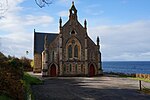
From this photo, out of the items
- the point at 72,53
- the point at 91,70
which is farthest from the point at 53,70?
the point at 91,70

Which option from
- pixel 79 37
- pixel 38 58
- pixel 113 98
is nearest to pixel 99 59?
pixel 79 37

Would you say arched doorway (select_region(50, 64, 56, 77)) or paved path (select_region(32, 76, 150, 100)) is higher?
arched doorway (select_region(50, 64, 56, 77))

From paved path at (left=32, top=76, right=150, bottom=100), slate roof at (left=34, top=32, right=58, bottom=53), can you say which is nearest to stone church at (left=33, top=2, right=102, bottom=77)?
slate roof at (left=34, top=32, right=58, bottom=53)

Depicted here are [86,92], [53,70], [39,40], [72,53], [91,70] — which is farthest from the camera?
[39,40]

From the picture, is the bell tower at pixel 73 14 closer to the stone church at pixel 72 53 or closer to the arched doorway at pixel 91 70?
the stone church at pixel 72 53

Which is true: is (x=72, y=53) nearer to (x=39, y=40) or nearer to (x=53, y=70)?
(x=53, y=70)

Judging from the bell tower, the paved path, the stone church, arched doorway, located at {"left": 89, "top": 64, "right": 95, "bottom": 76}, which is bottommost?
the paved path

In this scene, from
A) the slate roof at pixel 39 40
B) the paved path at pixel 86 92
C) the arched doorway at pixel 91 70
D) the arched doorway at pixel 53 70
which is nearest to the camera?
the paved path at pixel 86 92

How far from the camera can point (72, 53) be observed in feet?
193

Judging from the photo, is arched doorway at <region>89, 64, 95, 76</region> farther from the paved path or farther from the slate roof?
the paved path

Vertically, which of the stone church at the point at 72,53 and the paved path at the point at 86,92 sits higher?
the stone church at the point at 72,53

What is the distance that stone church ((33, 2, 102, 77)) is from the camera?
188 feet

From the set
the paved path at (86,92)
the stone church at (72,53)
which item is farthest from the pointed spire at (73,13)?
the paved path at (86,92)

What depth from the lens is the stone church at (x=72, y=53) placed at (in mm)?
57438
